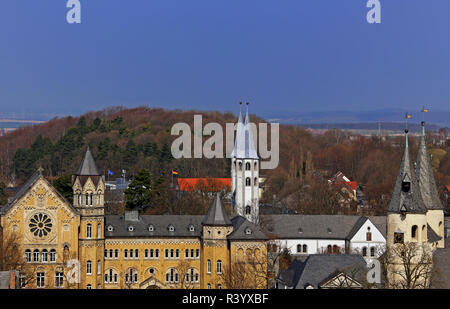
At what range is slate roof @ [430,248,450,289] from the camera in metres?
57.7

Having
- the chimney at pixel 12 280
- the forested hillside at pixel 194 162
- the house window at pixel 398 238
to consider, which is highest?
the forested hillside at pixel 194 162

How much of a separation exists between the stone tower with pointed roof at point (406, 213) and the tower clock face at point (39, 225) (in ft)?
108

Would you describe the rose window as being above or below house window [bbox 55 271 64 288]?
above

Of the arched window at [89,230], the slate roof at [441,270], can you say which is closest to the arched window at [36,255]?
the arched window at [89,230]

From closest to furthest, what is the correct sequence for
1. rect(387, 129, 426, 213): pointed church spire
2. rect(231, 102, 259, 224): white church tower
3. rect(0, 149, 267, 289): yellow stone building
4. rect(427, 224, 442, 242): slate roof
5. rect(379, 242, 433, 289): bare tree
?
rect(379, 242, 433, 289): bare tree < rect(387, 129, 426, 213): pointed church spire < rect(427, 224, 442, 242): slate roof < rect(0, 149, 267, 289): yellow stone building < rect(231, 102, 259, 224): white church tower

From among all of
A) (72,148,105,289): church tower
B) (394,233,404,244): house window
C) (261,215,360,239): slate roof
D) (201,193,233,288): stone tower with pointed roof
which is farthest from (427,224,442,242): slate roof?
(72,148,105,289): church tower

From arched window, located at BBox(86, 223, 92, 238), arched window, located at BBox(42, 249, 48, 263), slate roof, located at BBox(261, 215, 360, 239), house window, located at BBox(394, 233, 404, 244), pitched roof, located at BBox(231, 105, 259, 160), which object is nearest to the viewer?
house window, located at BBox(394, 233, 404, 244)

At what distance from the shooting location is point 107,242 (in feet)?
276

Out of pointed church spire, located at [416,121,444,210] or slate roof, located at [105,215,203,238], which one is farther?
slate roof, located at [105,215,203,238]

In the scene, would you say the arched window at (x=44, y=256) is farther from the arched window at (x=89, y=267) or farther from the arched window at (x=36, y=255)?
the arched window at (x=89, y=267)

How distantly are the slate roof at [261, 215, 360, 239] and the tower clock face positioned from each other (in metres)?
24.8

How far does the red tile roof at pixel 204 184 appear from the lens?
133m

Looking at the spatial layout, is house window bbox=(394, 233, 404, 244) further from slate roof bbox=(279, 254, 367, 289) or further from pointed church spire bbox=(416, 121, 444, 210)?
pointed church spire bbox=(416, 121, 444, 210)
